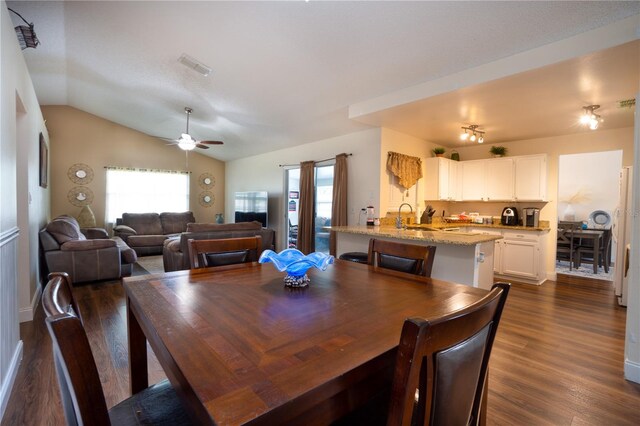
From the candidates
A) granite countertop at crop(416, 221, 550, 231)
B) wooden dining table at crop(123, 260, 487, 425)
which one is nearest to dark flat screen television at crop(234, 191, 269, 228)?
granite countertop at crop(416, 221, 550, 231)

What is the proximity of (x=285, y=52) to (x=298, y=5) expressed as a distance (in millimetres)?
704

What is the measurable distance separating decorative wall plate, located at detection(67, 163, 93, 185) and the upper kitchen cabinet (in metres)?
7.46

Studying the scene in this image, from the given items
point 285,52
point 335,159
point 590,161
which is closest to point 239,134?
point 335,159

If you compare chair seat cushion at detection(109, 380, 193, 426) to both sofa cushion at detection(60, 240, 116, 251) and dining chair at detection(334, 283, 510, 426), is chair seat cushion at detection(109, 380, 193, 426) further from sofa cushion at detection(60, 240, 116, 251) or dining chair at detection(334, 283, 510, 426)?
sofa cushion at detection(60, 240, 116, 251)

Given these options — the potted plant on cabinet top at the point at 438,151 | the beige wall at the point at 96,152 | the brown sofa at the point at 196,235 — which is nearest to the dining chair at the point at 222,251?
the brown sofa at the point at 196,235

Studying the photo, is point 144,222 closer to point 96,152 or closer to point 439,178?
point 96,152

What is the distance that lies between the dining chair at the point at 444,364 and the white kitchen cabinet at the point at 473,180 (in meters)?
5.29

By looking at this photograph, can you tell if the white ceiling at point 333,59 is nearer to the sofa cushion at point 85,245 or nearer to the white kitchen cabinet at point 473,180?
the white kitchen cabinet at point 473,180

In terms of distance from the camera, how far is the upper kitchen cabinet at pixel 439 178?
212 inches

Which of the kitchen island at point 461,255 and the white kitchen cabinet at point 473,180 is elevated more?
the white kitchen cabinet at point 473,180

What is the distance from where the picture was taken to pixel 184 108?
536 centimetres

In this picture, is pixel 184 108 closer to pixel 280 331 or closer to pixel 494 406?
pixel 280 331

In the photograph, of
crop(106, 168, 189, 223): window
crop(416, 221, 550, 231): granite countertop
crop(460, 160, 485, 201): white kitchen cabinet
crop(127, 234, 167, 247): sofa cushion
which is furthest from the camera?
crop(106, 168, 189, 223): window

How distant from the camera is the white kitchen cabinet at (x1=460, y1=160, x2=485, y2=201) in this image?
5.50m
